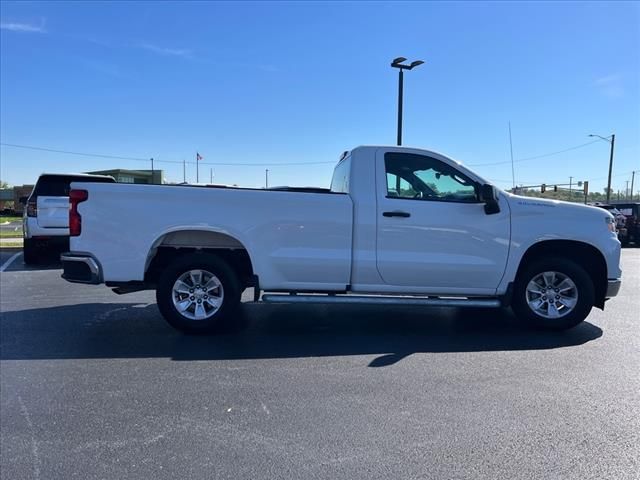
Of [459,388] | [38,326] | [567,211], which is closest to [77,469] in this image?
[459,388]

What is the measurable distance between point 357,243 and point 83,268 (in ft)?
10.1

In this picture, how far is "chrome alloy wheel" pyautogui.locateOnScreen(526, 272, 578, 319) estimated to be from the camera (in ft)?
20.0

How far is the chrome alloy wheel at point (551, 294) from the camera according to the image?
240 inches

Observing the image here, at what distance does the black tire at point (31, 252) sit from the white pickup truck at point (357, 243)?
650 centimetres

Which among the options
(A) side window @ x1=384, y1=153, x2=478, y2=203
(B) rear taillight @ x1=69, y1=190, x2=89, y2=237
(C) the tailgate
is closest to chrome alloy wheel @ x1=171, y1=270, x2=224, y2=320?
(B) rear taillight @ x1=69, y1=190, x2=89, y2=237

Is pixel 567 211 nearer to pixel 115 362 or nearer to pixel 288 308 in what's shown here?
pixel 288 308

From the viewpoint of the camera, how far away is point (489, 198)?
5.91 metres

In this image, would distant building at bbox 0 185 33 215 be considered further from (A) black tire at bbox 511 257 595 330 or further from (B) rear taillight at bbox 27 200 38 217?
(A) black tire at bbox 511 257 595 330

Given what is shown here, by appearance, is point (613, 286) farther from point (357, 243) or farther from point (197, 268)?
point (197, 268)

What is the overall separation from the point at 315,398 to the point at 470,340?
241 centimetres

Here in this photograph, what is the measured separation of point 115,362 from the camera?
16.3ft

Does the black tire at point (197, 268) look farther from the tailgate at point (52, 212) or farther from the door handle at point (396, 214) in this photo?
the tailgate at point (52, 212)

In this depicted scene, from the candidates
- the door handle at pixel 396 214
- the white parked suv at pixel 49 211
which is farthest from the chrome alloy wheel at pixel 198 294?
the white parked suv at pixel 49 211

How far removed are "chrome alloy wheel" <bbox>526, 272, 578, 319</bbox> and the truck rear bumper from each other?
4.97 m
